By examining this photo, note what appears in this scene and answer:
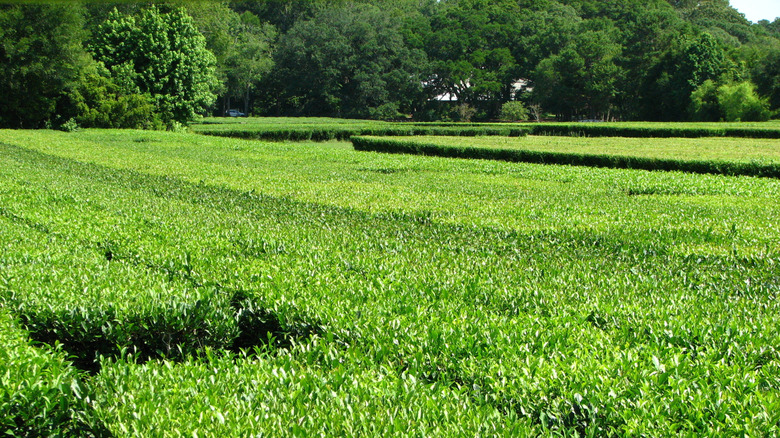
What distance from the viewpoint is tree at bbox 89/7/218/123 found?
1606 inches

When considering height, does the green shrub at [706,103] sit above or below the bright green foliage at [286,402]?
above

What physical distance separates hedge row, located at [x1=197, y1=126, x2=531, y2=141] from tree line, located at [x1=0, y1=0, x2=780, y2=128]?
5.85m

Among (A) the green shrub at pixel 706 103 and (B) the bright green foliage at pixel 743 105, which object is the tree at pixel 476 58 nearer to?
(A) the green shrub at pixel 706 103

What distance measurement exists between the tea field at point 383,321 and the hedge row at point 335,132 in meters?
29.1

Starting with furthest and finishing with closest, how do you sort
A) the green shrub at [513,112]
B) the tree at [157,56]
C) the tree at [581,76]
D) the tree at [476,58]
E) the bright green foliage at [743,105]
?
the tree at [476,58] < the green shrub at [513,112] < the tree at [581,76] < the bright green foliage at [743,105] < the tree at [157,56]

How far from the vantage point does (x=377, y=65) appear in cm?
6738

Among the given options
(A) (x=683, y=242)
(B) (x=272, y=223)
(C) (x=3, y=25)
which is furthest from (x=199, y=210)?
(C) (x=3, y=25)

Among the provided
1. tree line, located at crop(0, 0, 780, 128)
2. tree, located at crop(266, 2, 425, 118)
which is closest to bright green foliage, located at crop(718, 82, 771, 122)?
tree line, located at crop(0, 0, 780, 128)

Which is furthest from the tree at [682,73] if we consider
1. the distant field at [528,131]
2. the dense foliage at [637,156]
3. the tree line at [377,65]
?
the dense foliage at [637,156]

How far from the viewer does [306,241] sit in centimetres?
753

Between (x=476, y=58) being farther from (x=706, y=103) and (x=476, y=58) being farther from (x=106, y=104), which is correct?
(x=106, y=104)

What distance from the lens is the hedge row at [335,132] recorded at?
3931 cm

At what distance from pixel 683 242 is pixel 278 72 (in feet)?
216

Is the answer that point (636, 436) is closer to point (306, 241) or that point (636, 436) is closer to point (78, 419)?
point (78, 419)
